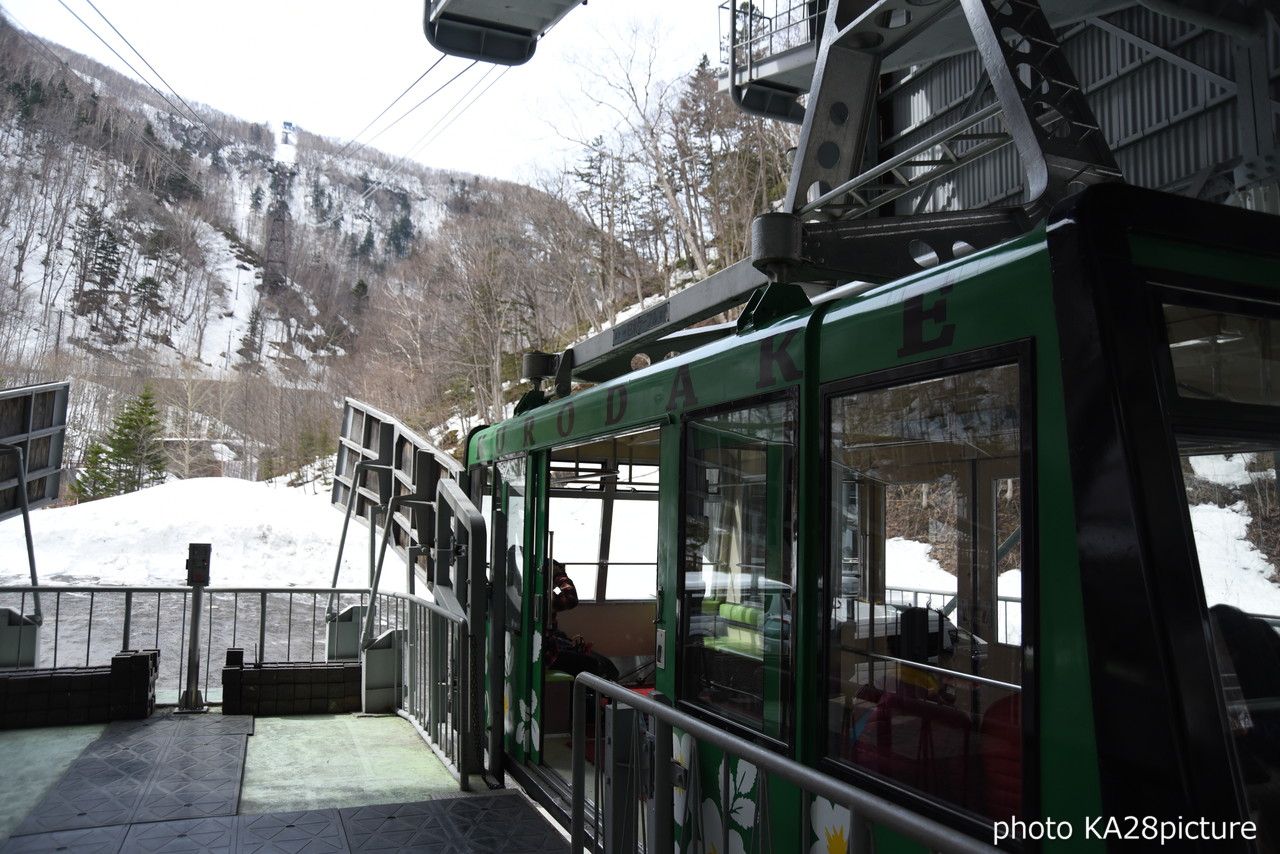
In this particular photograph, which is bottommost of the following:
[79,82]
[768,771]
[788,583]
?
[768,771]

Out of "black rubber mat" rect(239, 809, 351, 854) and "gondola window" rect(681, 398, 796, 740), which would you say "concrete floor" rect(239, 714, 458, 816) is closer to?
"black rubber mat" rect(239, 809, 351, 854)

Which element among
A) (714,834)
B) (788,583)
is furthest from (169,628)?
(788,583)

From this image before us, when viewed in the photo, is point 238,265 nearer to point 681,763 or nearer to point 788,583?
point 681,763

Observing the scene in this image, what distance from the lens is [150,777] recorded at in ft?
19.3

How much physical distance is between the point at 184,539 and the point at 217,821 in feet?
81.7

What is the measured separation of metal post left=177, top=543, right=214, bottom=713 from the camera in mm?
7918

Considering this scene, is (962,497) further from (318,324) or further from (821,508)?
(318,324)

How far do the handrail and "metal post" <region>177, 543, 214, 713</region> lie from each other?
539 cm

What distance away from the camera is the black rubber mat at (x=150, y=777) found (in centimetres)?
514

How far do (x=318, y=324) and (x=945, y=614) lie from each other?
95.6 metres

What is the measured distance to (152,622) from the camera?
20.8 metres

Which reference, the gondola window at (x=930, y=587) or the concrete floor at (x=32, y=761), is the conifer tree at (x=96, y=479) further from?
the gondola window at (x=930, y=587)

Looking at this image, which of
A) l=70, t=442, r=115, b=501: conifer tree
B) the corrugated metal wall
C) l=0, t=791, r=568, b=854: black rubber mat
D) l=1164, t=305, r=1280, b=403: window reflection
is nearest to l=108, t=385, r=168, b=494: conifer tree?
l=70, t=442, r=115, b=501: conifer tree

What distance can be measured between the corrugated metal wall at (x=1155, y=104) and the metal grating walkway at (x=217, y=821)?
209 inches
